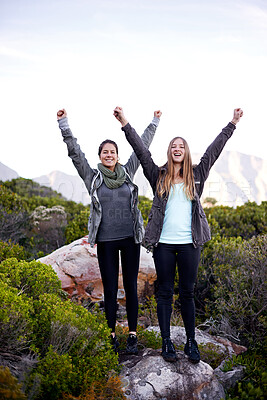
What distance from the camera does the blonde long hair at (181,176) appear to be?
3.44 metres

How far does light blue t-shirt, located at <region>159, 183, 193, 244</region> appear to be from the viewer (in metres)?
3.37

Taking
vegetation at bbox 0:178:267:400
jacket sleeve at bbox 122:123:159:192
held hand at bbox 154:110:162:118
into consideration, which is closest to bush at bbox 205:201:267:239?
vegetation at bbox 0:178:267:400

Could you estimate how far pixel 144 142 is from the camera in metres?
3.97

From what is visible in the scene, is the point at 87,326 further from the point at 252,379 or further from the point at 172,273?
the point at 252,379

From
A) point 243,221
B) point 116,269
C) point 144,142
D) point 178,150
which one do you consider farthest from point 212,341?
point 243,221

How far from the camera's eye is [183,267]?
339 cm

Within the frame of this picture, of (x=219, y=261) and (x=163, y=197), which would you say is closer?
(x=163, y=197)

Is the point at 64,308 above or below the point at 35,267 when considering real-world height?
below

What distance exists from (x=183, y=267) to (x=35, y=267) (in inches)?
67.0

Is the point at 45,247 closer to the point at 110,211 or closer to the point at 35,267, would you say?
the point at 35,267

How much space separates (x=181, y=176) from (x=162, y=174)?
18cm

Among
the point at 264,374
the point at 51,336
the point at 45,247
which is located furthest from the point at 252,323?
the point at 45,247

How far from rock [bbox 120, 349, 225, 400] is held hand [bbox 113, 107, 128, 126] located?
224 cm

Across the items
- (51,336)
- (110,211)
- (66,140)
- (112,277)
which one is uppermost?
(66,140)
